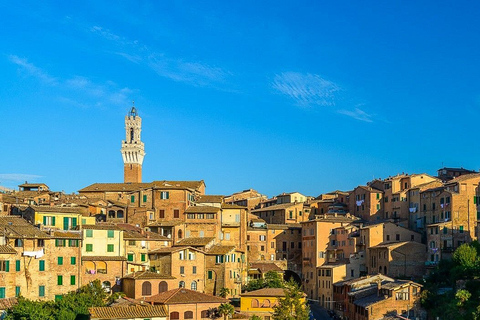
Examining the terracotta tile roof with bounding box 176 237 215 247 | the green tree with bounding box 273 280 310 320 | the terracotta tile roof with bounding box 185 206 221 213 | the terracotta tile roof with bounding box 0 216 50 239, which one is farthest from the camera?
the terracotta tile roof with bounding box 185 206 221 213

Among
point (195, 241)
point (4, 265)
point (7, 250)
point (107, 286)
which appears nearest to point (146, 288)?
point (107, 286)

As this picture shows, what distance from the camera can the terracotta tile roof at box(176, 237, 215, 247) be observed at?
81.6 meters

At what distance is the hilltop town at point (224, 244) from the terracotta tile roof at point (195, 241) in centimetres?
22

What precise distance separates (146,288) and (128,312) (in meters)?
8.07

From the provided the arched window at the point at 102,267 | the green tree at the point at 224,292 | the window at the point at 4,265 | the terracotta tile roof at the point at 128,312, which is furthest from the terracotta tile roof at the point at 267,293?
the window at the point at 4,265

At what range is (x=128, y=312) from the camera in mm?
63031

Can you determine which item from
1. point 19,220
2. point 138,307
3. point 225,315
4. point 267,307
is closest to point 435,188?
point 267,307

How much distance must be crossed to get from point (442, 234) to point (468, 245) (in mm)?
4691

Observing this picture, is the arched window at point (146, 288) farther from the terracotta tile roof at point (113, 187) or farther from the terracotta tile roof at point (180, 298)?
the terracotta tile roof at point (113, 187)

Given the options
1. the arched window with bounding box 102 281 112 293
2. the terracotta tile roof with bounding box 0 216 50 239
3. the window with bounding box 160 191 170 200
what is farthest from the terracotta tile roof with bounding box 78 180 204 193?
the terracotta tile roof with bounding box 0 216 50 239

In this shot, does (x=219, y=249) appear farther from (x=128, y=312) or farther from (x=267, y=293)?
(x=128, y=312)

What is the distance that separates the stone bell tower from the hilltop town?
67.8ft

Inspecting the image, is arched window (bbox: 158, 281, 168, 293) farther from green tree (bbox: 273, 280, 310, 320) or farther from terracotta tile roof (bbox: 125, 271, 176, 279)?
green tree (bbox: 273, 280, 310, 320)

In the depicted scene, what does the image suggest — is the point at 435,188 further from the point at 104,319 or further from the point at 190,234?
the point at 104,319
